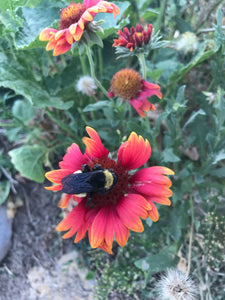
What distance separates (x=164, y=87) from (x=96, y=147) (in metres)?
0.82

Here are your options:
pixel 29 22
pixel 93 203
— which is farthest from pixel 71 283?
pixel 29 22

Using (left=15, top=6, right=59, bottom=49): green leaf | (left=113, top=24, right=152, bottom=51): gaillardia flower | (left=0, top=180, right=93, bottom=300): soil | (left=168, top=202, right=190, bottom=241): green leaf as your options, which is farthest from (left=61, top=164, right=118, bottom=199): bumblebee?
(left=0, top=180, right=93, bottom=300): soil

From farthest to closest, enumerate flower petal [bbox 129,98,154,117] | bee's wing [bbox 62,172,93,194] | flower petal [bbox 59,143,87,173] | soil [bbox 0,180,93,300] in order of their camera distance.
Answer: soil [bbox 0,180,93,300] → flower petal [bbox 129,98,154,117] → flower petal [bbox 59,143,87,173] → bee's wing [bbox 62,172,93,194]

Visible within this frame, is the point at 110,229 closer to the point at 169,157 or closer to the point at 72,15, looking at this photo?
the point at 169,157

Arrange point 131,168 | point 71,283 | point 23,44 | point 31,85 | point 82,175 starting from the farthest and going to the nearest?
point 71,283, point 31,85, point 23,44, point 131,168, point 82,175

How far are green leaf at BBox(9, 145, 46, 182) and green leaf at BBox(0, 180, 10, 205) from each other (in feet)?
1.33

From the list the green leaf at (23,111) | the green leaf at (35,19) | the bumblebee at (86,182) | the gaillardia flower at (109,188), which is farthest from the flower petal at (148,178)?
the green leaf at (23,111)

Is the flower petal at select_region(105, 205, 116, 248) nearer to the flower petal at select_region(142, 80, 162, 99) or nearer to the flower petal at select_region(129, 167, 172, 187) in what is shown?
the flower petal at select_region(129, 167, 172, 187)

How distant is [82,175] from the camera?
0.76m

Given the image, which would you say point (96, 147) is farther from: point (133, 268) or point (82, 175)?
point (133, 268)

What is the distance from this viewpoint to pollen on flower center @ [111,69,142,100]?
1.10 m

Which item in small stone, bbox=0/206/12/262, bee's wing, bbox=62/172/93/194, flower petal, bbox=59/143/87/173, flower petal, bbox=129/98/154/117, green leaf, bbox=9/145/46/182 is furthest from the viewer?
small stone, bbox=0/206/12/262

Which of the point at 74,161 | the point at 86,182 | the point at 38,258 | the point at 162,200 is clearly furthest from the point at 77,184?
the point at 38,258

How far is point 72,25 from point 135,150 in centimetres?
42
